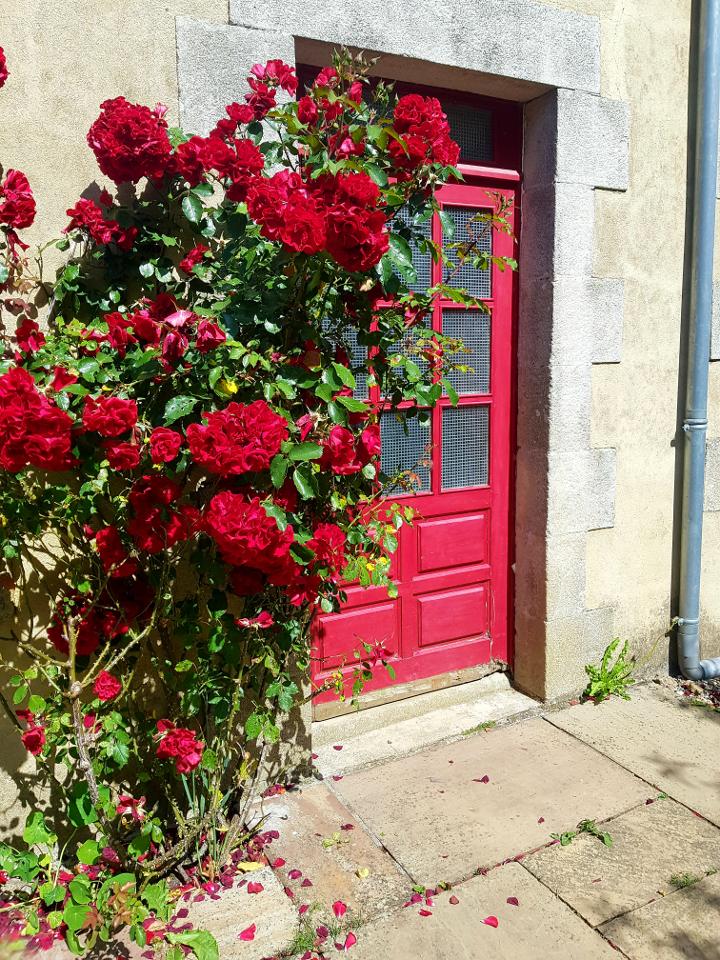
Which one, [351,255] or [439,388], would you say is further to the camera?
[439,388]

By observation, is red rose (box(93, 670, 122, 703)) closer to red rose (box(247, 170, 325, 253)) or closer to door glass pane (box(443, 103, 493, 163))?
red rose (box(247, 170, 325, 253))

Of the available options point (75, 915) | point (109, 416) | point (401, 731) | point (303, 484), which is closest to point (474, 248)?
point (303, 484)

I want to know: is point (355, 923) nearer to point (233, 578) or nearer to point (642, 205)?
point (233, 578)

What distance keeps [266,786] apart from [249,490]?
1374 mm

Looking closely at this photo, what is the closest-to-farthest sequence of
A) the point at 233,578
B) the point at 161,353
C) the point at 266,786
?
1. the point at 161,353
2. the point at 233,578
3. the point at 266,786

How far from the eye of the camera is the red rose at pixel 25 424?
1.85 m

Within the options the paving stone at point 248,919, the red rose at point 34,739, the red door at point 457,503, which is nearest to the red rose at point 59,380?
the red rose at point 34,739

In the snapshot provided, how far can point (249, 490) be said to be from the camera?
224cm

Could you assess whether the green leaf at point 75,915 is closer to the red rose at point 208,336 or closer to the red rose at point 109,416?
the red rose at point 109,416

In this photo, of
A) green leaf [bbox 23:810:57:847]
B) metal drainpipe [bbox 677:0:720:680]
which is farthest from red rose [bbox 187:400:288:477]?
metal drainpipe [bbox 677:0:720:680]

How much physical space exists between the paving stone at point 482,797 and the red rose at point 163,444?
1.62 meters

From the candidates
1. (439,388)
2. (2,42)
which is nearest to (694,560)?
(439,388)

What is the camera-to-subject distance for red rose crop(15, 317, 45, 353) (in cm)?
225

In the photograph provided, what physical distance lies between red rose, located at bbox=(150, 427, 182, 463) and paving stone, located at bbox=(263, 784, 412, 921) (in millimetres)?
1484
